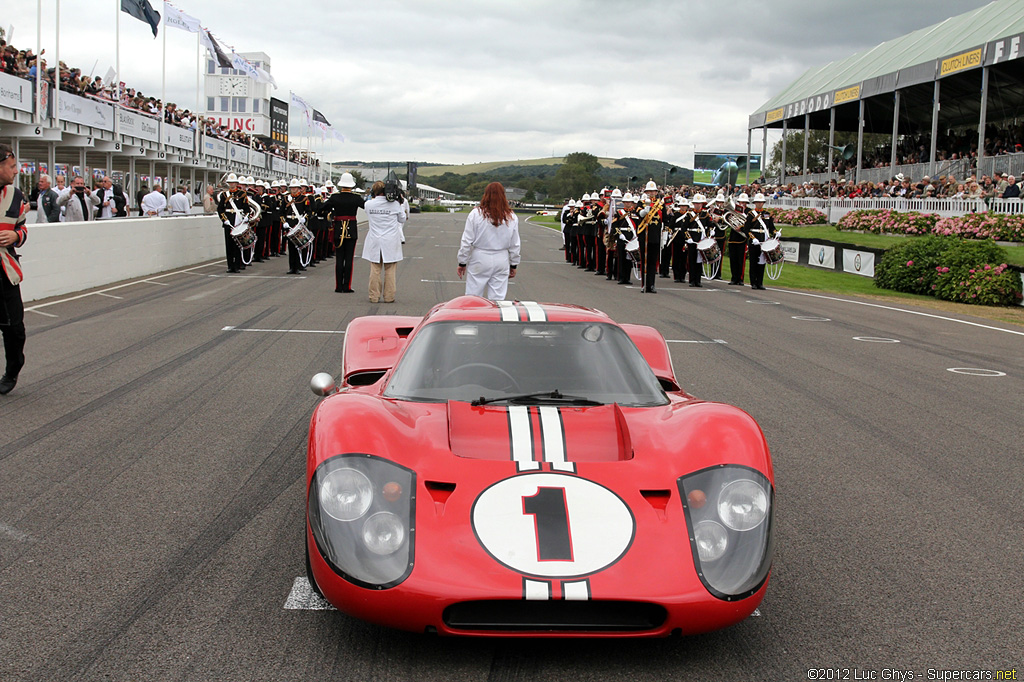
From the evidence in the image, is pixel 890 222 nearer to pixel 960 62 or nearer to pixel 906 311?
pixel 960 62

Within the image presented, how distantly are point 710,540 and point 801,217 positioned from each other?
128 ft

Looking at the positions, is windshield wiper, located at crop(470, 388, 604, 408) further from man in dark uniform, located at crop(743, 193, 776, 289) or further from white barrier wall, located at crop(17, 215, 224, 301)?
man in dark uniform, located at crop(743, 193, 776, 289)

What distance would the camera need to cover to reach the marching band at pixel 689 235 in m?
20.0

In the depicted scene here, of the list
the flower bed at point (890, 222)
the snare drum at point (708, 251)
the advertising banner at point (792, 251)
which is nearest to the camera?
the snare drum at point (708, 251)

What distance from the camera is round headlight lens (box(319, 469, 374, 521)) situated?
3.30 meters

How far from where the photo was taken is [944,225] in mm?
24016

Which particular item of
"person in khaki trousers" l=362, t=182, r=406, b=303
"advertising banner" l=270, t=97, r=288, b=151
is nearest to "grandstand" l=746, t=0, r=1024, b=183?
"person in khaki trousers" l=362, t=182, r=406, b=303

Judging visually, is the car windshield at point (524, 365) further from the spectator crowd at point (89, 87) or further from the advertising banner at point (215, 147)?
the advertising banner at point (215, 147)

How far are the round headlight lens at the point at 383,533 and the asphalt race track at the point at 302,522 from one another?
1.24 feet

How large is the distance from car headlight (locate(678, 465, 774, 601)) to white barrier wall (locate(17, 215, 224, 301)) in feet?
38.5

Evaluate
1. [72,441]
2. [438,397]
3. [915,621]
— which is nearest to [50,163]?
[72,441]

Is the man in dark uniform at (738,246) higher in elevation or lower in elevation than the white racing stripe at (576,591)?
higher

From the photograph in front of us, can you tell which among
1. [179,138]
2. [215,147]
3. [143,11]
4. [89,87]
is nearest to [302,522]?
[89,87]

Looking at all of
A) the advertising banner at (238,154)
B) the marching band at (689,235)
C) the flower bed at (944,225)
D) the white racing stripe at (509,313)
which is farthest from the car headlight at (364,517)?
the advertising banner at (238,154)
